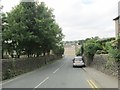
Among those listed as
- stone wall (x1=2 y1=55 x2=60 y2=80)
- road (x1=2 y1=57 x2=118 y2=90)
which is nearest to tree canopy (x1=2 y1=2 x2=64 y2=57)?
stone wall (x1=2 y1=55 x2=60 y2=80)

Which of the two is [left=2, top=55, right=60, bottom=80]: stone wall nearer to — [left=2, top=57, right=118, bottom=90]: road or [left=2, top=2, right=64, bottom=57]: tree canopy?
[left=2, top=57, right=118, bottom=90]: road

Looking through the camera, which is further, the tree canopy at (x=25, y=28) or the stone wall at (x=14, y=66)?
the tree canopy at (x=25, y=28)

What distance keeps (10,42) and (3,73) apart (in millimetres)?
16617

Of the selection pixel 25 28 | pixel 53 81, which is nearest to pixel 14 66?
pixel 53 81

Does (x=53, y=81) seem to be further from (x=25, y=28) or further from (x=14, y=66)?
(x=25, y=28)

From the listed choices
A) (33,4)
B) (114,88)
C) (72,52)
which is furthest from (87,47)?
(72,52)

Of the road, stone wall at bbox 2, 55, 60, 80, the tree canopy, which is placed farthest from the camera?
the tree canopy

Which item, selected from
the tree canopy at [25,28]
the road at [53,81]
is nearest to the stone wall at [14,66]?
the road at [53,81]

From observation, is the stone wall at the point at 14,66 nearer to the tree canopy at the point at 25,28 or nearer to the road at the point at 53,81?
the road at the point at 53,81

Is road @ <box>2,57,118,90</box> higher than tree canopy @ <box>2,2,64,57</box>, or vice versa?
tree canopy @ <box>2,2,64,57</box>

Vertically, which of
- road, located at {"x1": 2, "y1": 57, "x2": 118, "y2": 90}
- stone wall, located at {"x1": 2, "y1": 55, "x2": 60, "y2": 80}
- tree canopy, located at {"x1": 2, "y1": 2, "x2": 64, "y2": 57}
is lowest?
road, located at {"x1": 2, "y1": 57, "x2": 118, "y2": 90}

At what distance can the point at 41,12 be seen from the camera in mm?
45344

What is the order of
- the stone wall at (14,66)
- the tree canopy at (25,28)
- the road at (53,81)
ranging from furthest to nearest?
the tree canopy at (25,28) < the stone wall at (14,66) < the road at (53,81)

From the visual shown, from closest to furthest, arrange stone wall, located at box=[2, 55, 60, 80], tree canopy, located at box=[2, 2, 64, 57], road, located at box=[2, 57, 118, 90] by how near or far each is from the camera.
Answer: road, located at box=[2, 57, 118, 90] → stone wall, located at box=[2, 55, 60, 80] → tree canopy, located at box=[2, 2, 64, 57]
